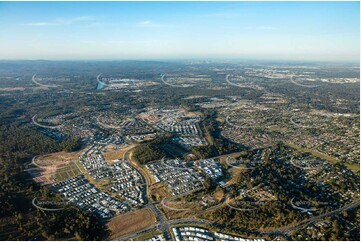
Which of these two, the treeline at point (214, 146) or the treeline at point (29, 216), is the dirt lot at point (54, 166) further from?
the treeline at point (214, 146)

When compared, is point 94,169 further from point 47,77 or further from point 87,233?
point 47,77

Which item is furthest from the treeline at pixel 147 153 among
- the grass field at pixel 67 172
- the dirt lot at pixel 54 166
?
the dirt lot at pixel 54 166

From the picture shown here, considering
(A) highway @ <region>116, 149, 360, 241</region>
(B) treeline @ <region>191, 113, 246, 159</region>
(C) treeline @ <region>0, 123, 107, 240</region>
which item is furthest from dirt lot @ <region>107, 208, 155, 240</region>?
(B) treeline @ <region>191, 113, 246, 159</region>

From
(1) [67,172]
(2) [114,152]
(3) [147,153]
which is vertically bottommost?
(1) [67,172]

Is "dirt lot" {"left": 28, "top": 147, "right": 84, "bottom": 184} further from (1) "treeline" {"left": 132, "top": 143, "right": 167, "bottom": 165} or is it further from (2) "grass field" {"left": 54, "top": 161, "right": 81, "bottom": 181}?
(1) "treeline" {"left": 132, "top": 143, "right": 167, "bottom": 165}

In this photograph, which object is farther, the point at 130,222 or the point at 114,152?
the point at 114,152

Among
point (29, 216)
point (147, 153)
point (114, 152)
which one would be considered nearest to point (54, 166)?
point (114, 152)

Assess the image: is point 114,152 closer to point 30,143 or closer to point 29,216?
point 30,143

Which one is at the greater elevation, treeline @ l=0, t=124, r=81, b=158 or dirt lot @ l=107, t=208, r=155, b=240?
treeline @ l=0, t=124, r=81, b=158
